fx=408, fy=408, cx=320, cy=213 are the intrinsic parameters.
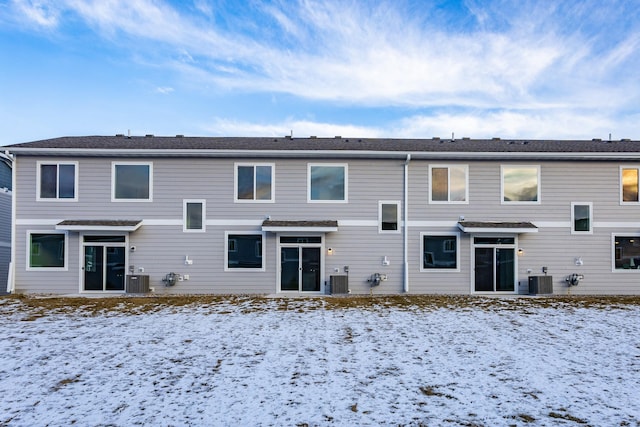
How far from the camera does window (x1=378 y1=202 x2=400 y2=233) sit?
13.9m

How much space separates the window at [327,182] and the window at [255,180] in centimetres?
140

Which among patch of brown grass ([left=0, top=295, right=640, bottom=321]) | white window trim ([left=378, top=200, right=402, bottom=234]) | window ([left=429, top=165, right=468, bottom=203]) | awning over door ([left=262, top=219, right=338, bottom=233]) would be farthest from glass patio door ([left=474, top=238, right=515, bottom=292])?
awning over door ([left=262, top=219, right=338, bottom=233])

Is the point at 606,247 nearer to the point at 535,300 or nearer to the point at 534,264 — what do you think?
the point at 534,264

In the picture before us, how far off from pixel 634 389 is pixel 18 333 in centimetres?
1082

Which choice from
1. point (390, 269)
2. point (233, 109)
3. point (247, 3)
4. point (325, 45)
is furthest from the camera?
point (233, 109)

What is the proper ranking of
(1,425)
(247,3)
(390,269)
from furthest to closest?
(247,3) → (390,269) → (1,425)

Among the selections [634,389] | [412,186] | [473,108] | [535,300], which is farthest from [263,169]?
[473,108]

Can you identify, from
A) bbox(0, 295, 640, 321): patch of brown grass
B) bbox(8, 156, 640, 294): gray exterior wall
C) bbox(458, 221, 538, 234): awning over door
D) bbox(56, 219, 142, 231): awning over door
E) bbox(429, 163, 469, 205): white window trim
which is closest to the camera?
bbox(0, 295, 640, 321): patch of brown grass

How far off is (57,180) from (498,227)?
1485 cm

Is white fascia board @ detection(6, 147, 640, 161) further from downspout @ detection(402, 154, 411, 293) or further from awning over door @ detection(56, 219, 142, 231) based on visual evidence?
awning over door @ detection(56, 219, 142, 231)

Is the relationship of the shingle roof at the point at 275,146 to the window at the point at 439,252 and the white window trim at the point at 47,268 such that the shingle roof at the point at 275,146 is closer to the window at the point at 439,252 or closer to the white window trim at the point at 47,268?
the white window trim at the point at 47,268

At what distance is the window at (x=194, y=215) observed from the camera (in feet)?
45.4

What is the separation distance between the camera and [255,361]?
266 inches

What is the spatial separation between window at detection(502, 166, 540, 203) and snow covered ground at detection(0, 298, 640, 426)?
15.5 ft
